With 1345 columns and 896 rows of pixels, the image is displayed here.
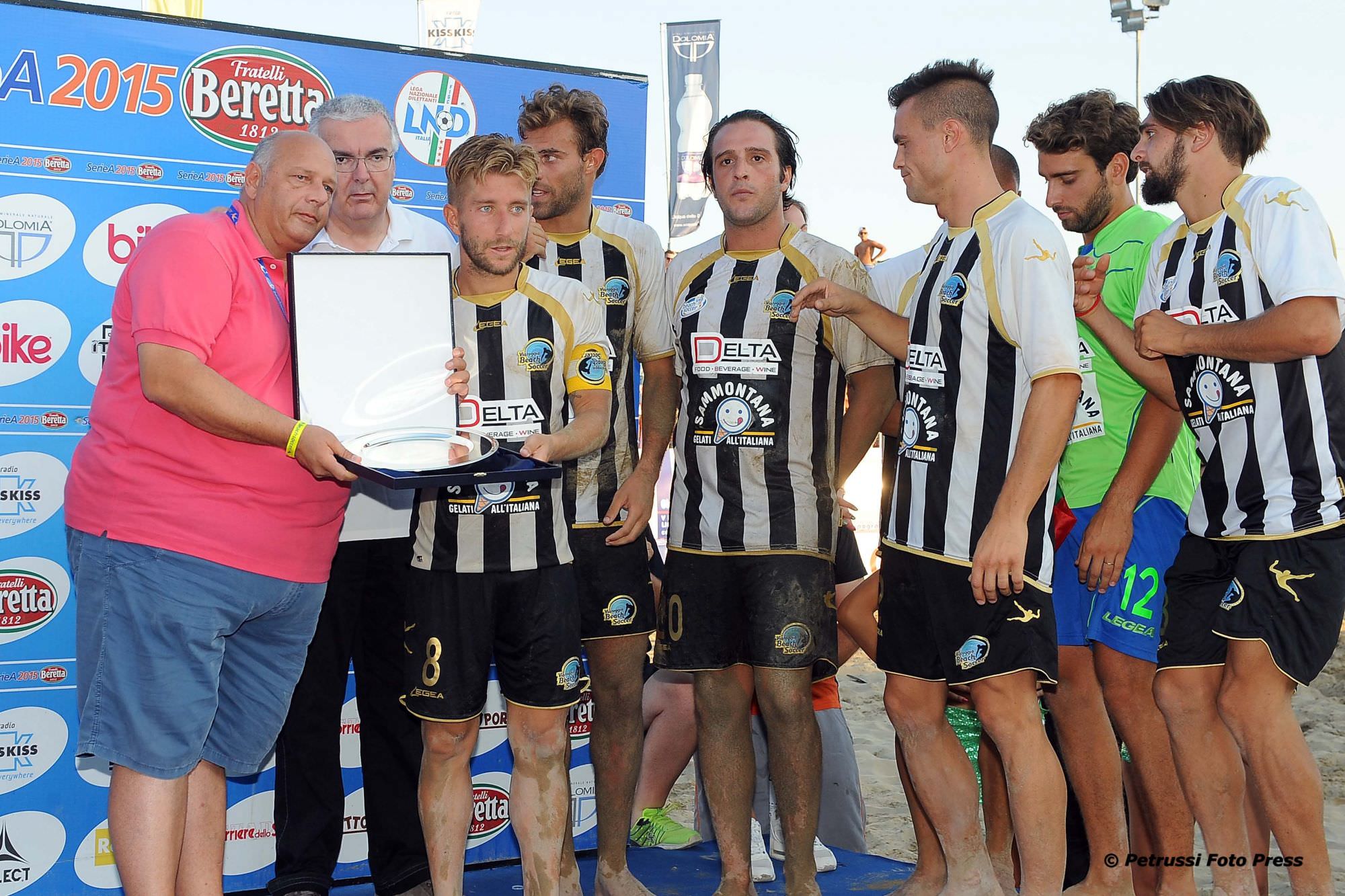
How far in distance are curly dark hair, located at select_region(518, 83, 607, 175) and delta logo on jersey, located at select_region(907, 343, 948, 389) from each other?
1.40 metres

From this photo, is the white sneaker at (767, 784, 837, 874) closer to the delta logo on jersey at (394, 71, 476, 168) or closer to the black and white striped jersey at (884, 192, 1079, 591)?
the black and white striped jersey at (884, 192, 1079, 591)

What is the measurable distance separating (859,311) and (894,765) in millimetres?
3586

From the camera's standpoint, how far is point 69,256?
3896mm

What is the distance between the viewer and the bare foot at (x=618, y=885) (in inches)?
146

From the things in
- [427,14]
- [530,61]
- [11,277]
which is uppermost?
[427,14]

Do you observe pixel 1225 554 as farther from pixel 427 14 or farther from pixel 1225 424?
pixel 427 14

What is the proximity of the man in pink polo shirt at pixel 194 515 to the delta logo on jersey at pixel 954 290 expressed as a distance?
171 cm

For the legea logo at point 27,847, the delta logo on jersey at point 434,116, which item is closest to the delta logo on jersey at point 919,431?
the delta logo on jersey at point 434,116

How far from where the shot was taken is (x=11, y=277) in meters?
3.83

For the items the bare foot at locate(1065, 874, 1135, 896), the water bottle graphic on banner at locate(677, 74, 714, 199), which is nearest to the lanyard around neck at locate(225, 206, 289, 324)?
the bare foot at locate(1065, 874, 1135, 896)

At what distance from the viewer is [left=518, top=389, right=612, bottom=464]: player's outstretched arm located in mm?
3070

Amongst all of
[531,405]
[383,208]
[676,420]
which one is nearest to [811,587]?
[676,420]

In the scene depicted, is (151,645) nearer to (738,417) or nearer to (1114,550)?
(738,417)

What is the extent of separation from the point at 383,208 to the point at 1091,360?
96.0 inches
